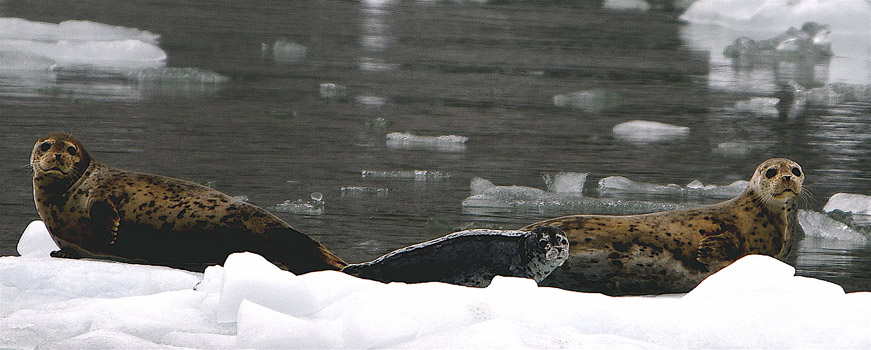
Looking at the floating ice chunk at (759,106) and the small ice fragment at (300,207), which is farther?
the floating ice chunk at (759,106)

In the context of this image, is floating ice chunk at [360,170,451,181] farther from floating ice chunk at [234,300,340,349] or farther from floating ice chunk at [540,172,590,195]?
floating ice chunk at [234,300,340,349]

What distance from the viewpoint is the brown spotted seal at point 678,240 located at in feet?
15.5

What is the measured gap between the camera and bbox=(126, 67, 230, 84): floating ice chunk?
1188 cm

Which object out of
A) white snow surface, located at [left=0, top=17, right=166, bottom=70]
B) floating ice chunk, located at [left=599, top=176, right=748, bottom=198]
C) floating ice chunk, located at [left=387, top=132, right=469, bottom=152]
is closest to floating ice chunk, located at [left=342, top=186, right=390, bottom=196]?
floating ice chunk, located at [left=599, top=176, right=748, bottom=198]

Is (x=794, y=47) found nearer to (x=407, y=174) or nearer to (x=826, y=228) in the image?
(x=407, y=174)

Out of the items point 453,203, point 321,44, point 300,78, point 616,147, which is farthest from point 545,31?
point 453,203

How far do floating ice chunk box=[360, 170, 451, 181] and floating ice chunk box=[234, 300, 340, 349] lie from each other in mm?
3967

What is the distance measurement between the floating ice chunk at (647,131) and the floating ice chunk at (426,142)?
1.39 metres

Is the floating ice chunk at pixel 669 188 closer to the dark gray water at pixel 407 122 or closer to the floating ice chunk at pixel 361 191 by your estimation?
the dark gray water at pixel 407 122

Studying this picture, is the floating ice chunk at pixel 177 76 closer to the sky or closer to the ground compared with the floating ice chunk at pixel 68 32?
closer to the ground

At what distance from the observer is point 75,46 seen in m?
14.0

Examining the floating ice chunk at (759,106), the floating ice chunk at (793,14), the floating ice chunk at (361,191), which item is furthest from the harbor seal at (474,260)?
the floating ice chunk at (793,14)

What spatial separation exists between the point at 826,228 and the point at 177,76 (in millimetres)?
6989

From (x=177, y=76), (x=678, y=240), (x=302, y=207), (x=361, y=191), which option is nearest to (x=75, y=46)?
(x=177, y=76)
